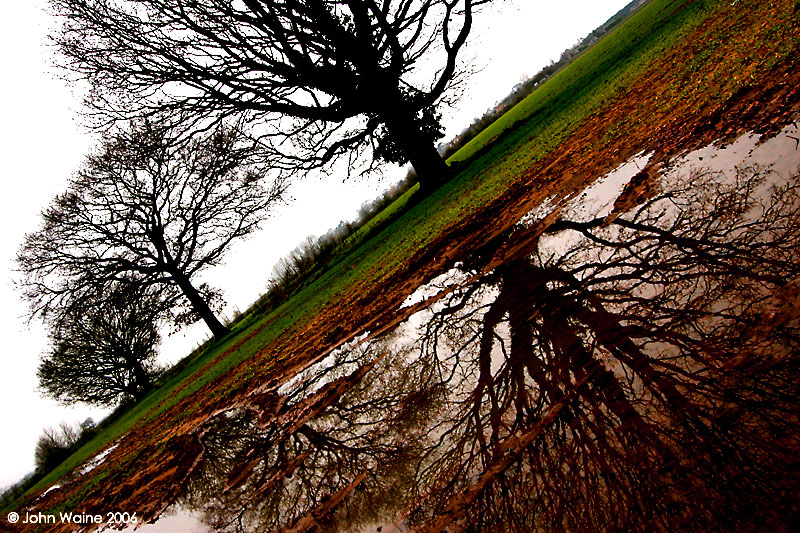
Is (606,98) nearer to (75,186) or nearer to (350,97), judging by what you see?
(350,97)

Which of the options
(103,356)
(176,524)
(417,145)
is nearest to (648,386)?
(176,524)

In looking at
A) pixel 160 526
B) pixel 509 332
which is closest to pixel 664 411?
pixel 509 332

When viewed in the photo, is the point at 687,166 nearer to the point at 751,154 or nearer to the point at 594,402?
the point at 751,154

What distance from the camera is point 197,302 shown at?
20.8m

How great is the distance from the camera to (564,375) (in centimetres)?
158

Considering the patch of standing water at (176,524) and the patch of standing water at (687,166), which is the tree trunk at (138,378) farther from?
the patch of standing water at (687,166)

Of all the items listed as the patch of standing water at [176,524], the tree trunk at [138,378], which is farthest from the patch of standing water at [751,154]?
the tree trunk at [138,378]

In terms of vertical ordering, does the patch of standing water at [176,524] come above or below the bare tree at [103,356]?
below

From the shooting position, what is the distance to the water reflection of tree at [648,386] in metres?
0.96

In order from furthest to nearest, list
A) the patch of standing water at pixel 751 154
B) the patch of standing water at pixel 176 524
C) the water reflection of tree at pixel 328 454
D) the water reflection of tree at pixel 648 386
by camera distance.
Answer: the patch of standing water at pixel 176 524, the patch of standing water at pixel 751 154, the water reflection of tree at pixel 328 454, the water reflection of tree at pixel 648 386

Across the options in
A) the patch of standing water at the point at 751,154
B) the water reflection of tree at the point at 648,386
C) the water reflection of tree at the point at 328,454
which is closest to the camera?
the water reflection of tree at the point at 648,386

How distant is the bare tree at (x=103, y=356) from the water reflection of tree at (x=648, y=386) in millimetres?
22928

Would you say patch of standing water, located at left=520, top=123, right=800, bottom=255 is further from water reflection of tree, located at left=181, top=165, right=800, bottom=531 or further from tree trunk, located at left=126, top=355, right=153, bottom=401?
tree trunk, located at left=126, top=355, right=153, bottom=401

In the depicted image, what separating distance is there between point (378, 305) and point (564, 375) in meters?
3.46
